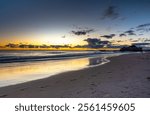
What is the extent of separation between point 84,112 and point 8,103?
195 cm

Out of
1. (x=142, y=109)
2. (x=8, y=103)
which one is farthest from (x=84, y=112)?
(x=8, y=103)

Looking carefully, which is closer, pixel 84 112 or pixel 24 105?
pixel 84 112

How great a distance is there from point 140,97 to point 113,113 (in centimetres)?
116

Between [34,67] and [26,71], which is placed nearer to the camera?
[26,71]

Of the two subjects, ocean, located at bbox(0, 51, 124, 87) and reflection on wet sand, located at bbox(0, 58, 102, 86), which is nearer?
reflection on wet sand, located at bbox(0, 58, 102, 86)

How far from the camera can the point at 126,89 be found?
593cm

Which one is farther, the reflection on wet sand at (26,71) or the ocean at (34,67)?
the ocean at (34,67)

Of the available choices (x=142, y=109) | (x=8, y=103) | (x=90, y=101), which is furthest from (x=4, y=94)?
(x=142, y=109)

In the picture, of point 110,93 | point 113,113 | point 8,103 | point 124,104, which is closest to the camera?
point 113,113

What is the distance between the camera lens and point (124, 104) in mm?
4613

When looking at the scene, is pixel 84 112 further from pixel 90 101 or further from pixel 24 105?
pixel 24 105

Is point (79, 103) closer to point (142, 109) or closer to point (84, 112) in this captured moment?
point (84, 112)

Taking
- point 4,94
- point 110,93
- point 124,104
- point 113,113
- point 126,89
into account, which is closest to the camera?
point 113,113

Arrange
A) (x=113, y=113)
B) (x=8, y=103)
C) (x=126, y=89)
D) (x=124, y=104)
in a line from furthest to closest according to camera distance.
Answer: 1. (x=126, y=89)
2. (x=8, y=103)
3. (x=124, y=104)
4. (x=113, y=113)
